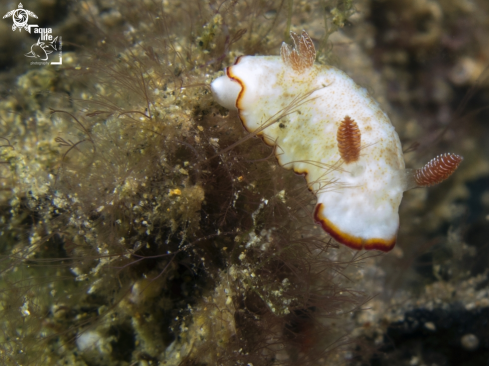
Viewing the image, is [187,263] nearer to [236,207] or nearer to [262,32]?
[236,207]

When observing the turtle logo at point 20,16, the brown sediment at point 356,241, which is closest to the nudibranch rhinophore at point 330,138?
the brown sediment at point 356,241

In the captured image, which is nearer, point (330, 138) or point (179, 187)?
point (330, 138)

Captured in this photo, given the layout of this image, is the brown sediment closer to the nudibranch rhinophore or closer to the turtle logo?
the nudibranch rhinophore

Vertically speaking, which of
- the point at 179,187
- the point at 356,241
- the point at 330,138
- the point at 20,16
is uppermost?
the point at 20,16

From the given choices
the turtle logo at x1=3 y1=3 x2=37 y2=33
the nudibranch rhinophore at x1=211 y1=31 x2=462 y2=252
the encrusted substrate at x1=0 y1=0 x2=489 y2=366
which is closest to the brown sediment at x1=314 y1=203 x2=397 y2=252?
the nudibranch rhinophore at x1=211 y1=31 x2=462 y2=252

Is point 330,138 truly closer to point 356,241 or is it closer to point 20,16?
point 356,241

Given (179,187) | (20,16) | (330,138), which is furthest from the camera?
(20,16)

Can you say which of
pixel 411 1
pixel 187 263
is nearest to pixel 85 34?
pixel 187 263

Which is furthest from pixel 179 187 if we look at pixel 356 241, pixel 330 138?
pixel 356 241
